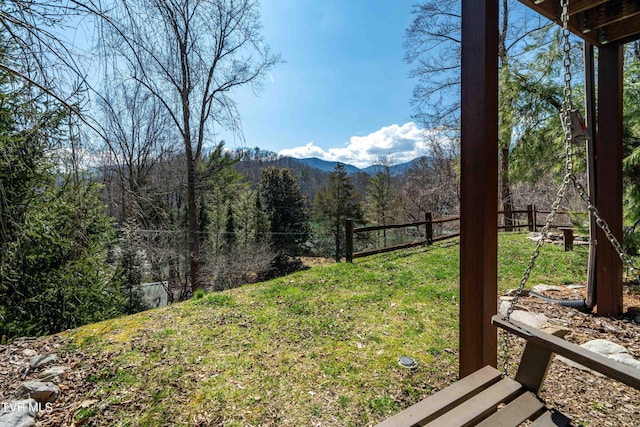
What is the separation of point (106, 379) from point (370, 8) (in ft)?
20.6

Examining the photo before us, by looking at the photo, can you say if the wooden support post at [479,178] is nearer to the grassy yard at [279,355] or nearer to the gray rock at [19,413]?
the grassy yard at [279,355]

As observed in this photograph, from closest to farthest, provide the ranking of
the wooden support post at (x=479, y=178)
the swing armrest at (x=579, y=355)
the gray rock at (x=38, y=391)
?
the swing armrest at (x=579, y=355) → the wooden support post at (x=479, y=178) → the gray rock at (x=38, y=391)

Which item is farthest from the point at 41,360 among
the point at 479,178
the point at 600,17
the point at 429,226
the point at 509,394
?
the point at 429,226

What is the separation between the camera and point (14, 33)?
4.18ft

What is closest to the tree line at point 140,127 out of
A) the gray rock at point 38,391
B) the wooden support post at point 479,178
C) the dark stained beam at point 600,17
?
the gray rock at point 38,391

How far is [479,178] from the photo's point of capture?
1447mm

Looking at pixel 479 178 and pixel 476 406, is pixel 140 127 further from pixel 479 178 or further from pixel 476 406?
pixel 476 406

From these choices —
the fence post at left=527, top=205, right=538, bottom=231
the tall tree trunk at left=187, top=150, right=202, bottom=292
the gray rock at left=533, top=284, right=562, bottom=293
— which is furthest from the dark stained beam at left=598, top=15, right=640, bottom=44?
the tall tree trunk at left=187, top=150, right=202, bottom=292

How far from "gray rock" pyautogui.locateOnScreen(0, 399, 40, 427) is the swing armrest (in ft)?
8.59

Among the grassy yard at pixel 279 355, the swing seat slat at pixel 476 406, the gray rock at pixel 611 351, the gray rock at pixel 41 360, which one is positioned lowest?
the grassy yard at pixel 279 355

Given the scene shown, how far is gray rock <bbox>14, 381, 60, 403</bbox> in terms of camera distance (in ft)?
5.76

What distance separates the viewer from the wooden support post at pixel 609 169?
96.9 inches

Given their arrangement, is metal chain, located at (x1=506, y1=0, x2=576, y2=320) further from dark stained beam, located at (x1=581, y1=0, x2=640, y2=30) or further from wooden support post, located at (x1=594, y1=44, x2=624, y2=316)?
wooden support post, located at (x1=594, y1=44, x2=624, y2=316)

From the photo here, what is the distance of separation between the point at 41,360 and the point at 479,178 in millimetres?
3437
